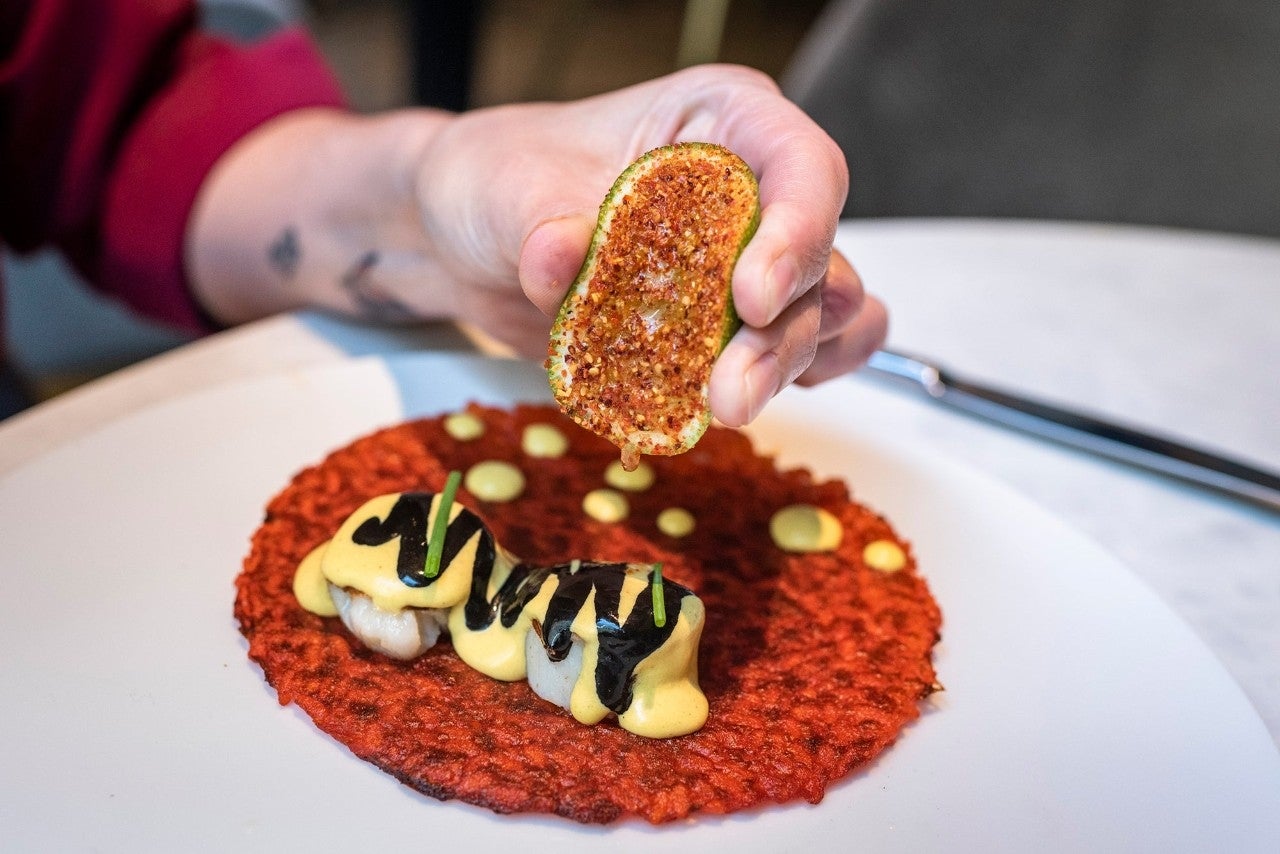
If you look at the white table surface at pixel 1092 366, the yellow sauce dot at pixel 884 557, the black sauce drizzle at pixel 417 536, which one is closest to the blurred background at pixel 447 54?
the white table surface at pixel 1092 366

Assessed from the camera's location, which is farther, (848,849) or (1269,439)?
A: (1269,439)

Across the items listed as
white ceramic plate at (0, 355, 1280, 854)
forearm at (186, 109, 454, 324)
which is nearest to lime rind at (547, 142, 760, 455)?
white ceramic plate at (0, 355, 1280, 854)

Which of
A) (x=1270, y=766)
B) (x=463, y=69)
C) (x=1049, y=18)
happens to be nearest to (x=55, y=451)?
(x=1270, y=766)

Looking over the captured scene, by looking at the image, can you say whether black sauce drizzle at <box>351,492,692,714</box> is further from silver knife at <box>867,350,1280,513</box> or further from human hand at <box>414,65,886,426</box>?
silver knife at <box>867,350,1280,513</box>

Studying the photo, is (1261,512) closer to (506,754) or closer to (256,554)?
(506,754)

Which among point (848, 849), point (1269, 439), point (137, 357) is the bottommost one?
point (137, 357)

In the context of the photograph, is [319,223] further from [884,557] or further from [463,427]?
[884,557]
